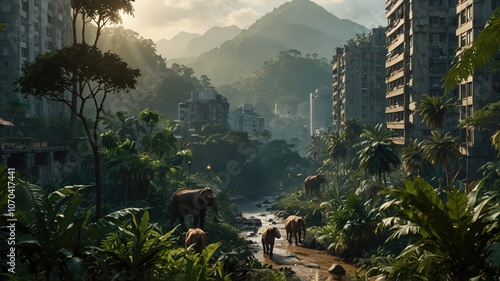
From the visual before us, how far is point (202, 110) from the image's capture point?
137125mm

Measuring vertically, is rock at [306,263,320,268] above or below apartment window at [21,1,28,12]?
below

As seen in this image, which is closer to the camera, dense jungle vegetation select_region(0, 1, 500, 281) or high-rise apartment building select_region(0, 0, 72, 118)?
dense jungle vegetation select_region(0, 1, 500, 281)

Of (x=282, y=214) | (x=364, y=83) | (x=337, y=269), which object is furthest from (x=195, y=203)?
(x=364, y=83)

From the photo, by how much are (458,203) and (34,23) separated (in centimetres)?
8376

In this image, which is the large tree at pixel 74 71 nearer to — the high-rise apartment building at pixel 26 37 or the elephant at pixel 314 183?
the elephant at pixel 314 183

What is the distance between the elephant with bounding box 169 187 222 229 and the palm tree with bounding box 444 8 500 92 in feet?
73.2

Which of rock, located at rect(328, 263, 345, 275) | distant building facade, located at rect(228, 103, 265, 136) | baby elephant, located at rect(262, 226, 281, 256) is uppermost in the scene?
distant building facade, located at rect(228, 103, 265, 136)

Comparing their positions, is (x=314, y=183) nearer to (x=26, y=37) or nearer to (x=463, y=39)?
(x=463, y=39)

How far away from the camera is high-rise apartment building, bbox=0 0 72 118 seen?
7875cm

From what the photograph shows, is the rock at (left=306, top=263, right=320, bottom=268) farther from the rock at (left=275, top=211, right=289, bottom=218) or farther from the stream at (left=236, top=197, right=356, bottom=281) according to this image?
the rock at (left=275, top=211, right=289, bottom=218)

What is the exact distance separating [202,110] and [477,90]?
89070 millimetres

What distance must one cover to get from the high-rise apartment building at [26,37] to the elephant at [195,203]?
46487 mm

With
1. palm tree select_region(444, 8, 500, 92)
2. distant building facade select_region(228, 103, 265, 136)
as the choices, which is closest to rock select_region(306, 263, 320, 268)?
palm tree select_region(444, 8, 500, 92)

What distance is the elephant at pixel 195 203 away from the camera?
3556 centimetres
